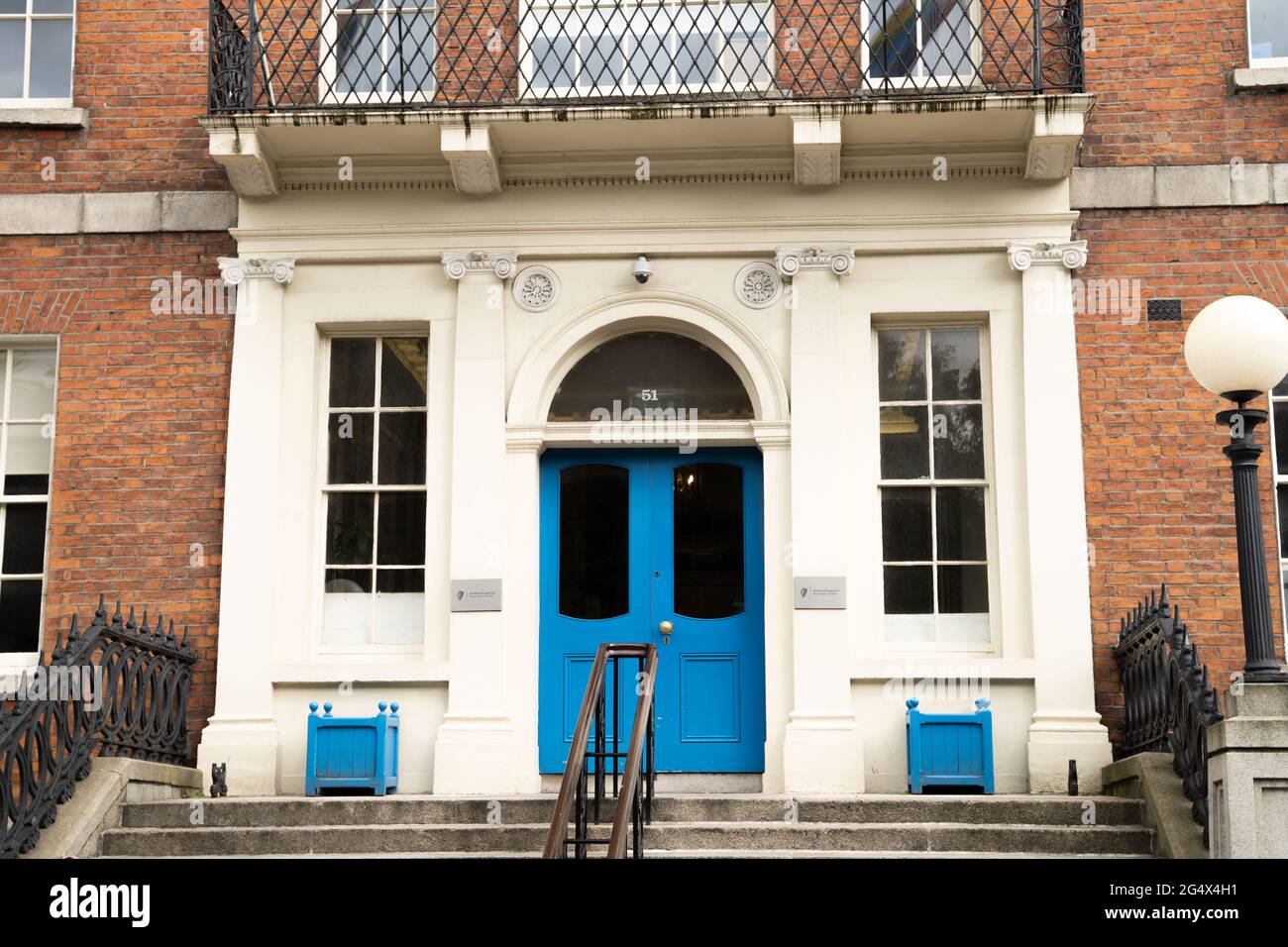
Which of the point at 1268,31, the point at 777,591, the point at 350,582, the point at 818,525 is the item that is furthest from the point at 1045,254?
the point at 350,582

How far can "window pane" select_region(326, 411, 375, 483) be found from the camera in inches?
430

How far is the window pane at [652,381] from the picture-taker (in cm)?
1087

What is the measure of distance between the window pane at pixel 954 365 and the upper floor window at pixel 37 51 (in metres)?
6.50

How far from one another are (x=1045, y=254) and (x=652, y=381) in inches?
110

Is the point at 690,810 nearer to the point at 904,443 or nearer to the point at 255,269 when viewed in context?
the point at 904,443

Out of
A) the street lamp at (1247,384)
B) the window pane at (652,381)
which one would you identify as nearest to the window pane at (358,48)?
the window pane at (652,381)

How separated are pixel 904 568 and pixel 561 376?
2693 millimetres

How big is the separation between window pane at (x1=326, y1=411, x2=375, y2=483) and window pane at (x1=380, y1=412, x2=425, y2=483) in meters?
0.10

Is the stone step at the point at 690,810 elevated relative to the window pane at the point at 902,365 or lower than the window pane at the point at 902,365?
lower

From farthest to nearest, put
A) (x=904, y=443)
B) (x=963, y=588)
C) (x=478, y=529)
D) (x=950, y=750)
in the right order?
(x=904, y=443)
(x=963, y=588)
(x=478, y=529)
(x=950, y=750)

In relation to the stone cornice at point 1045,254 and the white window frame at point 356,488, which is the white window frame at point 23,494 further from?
the stone cornice at point 1045,254

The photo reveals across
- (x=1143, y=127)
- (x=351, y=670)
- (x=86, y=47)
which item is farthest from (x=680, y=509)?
(x=86, y=47)

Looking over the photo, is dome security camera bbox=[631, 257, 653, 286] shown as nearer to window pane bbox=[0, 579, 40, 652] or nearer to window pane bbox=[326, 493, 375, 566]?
window pane bbox=[326, 493, 375, 566]

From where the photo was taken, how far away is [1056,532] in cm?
1022
